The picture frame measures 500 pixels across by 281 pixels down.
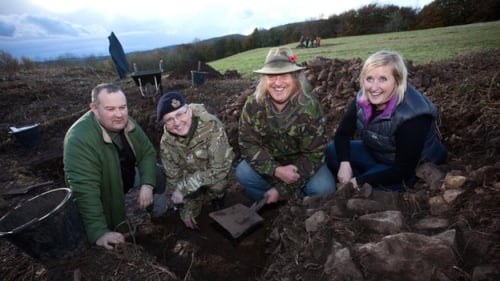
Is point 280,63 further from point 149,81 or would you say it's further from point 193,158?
point 149,81

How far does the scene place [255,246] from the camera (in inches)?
110

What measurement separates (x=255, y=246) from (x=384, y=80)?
1.93 m

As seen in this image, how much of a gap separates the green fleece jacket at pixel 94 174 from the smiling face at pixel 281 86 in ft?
4.89

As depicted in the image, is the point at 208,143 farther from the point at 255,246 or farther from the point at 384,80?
the point at 384,80

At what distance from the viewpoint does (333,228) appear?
1.93m

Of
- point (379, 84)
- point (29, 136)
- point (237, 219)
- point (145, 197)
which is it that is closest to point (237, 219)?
point (237, 219)

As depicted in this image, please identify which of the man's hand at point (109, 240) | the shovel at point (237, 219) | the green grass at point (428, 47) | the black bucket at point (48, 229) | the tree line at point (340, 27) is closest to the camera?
the black bucket at point (48, 229)

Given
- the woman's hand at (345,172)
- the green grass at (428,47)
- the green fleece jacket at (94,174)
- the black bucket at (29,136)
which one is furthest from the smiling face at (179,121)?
the green grass at (428,47)

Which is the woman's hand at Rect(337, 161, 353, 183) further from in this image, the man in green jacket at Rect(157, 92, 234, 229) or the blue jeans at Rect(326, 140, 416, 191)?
the man in green jacket at Rect(157, 92, 234, 229)

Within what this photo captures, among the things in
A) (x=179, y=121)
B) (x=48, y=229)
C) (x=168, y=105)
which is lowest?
(x=48, y=229)

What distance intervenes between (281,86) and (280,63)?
8.6 inches

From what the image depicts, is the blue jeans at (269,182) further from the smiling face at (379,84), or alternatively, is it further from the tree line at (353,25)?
the tree line at (353,25)

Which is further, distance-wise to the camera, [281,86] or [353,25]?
[353,25]

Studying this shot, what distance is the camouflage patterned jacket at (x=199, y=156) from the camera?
2.89 metres
